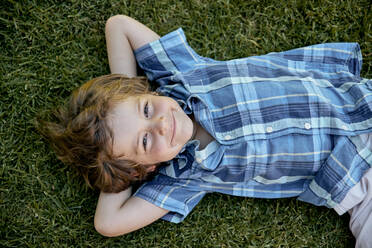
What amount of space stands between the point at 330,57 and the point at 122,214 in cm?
154

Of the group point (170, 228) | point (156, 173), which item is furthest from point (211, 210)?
point (156, 173)

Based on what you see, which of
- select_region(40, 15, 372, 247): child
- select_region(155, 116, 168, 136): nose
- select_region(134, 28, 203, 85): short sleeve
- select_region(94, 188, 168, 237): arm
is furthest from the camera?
select_region(134, 28, 203, 85): short sleeve

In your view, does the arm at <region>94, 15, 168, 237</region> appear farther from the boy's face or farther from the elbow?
the boy's face

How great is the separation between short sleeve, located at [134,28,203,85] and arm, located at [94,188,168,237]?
713 millimetres

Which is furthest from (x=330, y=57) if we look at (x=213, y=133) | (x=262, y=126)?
(x=213, y=133)

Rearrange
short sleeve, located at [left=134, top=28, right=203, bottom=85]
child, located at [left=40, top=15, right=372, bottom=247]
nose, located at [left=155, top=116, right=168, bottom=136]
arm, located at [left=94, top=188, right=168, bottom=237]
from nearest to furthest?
1. nose, located at [left=155, top=116, right=168, bottom=136]
2. child, located at [left=40, top=15, right=372, bottom=247]
3. arm, located at [left=94, top=188, right=168, bottom=237]
4. short sleeve, located at [left=134, top=28, right=203, bottom=85]

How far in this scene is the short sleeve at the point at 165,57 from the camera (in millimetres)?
2088

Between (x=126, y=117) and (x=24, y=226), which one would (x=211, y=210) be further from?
(x=24, y=226)

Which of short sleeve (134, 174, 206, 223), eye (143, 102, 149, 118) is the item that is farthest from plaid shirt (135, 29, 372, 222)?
eye (143, 102, 149, 118)

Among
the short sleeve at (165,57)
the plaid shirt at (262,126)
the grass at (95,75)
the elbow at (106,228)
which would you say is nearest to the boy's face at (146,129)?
the plaid shirt at (262,126)

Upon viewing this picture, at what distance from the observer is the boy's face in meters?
1.74

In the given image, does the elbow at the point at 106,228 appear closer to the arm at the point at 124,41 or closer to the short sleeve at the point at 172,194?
the short sleeve at the point at 172,194

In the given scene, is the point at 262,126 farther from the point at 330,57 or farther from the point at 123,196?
the point at 123,196

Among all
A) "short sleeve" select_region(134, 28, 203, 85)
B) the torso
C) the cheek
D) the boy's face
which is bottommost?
the torso
